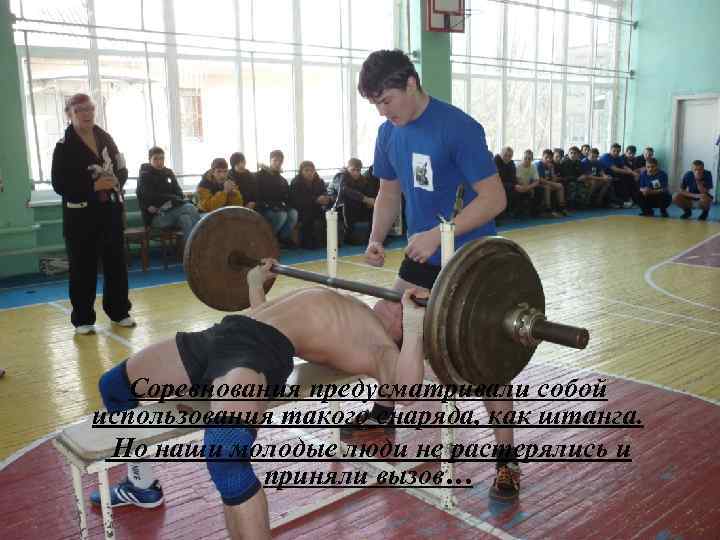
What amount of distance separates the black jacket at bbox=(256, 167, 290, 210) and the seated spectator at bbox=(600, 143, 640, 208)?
618 cm

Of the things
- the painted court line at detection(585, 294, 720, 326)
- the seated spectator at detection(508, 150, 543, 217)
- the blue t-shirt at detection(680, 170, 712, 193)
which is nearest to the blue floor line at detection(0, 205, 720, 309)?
the seated spectator at detection(508, 150, 543, 217)

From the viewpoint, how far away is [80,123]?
3.78 meters

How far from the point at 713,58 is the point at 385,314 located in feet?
37.1

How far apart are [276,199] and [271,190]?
0.10 meters

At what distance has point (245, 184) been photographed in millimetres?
6637

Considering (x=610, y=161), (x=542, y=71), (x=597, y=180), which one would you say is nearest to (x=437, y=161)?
(x=597, y=180)

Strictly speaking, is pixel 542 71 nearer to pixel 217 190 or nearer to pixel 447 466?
pixel 217 190

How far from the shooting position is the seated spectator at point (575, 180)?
10.1 meters

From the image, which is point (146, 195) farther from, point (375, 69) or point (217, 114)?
point (375, 69)

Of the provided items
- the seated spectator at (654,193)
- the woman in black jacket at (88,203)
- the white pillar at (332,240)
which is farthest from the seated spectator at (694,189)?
the white pillar at (332,240)

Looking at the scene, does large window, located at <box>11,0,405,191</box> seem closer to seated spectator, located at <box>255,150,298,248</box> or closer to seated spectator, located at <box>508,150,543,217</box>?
seated spectator, located at <box>255,150,298,248</box>

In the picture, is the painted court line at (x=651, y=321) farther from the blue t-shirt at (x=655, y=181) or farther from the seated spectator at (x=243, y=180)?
the blue t-shirt at (x=655, y=181)

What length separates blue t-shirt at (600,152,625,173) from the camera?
10.8m

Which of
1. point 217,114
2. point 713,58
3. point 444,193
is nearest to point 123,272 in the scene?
point 444,193
